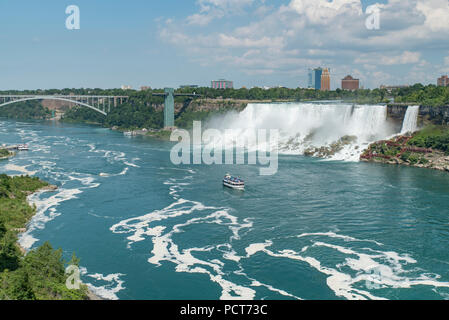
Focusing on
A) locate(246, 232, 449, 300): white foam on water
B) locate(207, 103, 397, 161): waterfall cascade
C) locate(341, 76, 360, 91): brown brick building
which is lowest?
locate(246, 232, 449, 300): white foam on water

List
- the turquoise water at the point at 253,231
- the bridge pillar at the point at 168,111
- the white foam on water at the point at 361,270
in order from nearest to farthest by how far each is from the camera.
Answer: the white foam on water at the point at 361,270 < the turquoise water at the point at 253,231 < the bridge pillar at the point at 168,111

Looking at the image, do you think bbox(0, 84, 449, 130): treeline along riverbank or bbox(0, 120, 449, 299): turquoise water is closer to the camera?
bbox(0, 120, 449, 299): turquoise water

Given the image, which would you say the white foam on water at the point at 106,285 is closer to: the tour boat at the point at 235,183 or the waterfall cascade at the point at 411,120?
the tour boat at the point at 235,183

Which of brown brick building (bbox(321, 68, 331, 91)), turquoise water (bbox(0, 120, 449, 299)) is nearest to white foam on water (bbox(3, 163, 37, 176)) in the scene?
turquoise water (bbox(0, 120, 449, 299))

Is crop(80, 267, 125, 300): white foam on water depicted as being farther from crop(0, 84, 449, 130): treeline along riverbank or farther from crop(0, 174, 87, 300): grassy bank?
crop(0, 84, 449, 130): treeline along riverbank

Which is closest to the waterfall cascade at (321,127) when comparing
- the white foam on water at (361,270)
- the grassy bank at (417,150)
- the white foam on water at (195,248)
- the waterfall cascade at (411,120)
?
the waterfall cascade at (411,120)

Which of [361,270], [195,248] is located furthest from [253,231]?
[361,270]
